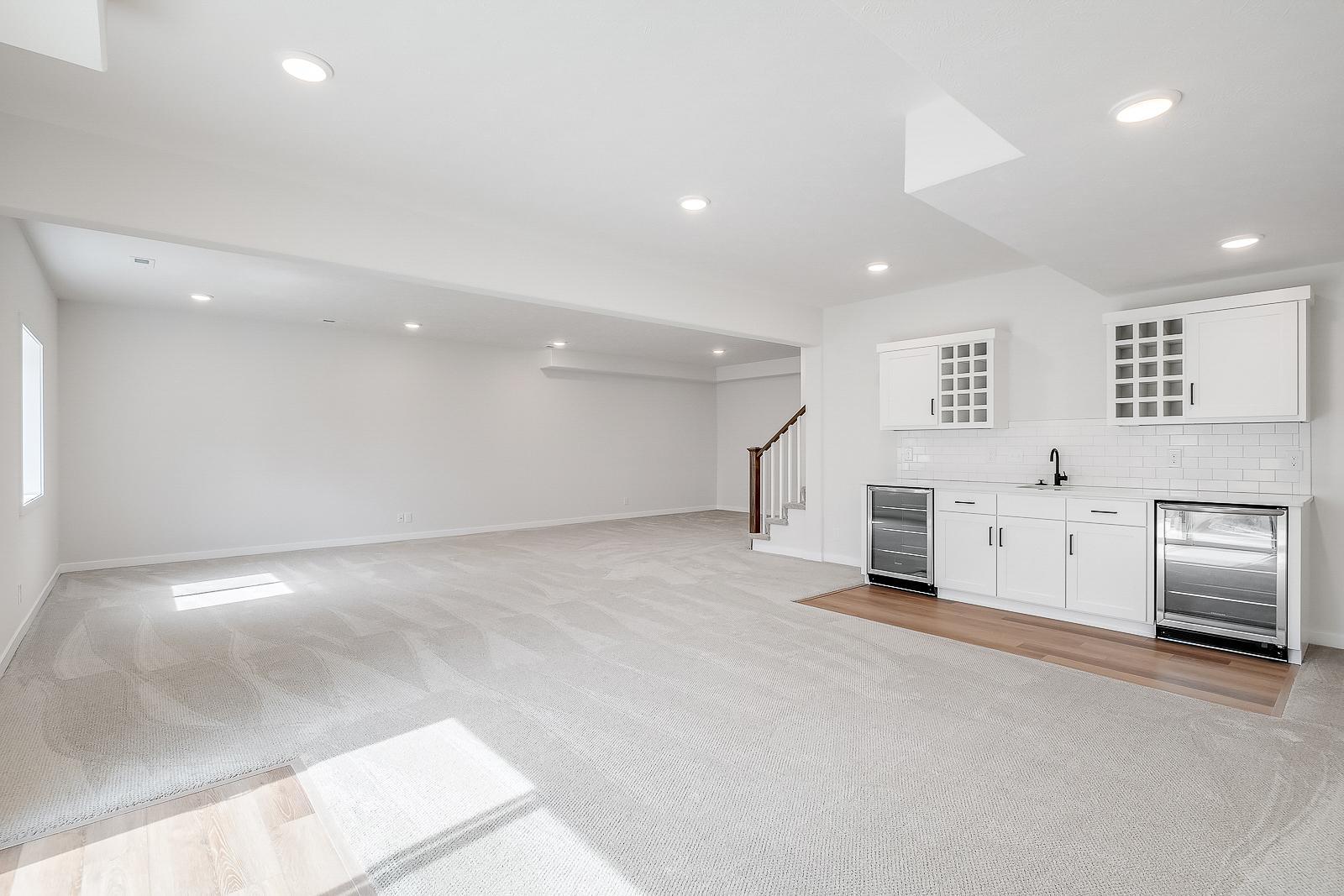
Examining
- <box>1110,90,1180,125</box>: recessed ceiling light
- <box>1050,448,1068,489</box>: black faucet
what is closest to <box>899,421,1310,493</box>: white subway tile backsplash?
<box>1050,448,1068,489</box>: black faucet

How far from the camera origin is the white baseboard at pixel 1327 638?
4.14 metres

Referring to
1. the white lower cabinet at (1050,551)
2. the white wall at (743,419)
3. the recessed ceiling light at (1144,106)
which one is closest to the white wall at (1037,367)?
the white lower cabinet at (1050,551)

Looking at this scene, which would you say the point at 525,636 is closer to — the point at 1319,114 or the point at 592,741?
the point at 592,741

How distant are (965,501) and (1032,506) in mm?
499

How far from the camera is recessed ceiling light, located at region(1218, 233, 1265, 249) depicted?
353 cm

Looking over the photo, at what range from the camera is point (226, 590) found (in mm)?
5668

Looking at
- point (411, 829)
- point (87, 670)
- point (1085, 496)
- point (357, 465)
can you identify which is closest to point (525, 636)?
point (411, 829)

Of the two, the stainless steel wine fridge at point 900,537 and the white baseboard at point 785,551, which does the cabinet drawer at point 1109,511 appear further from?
the white baseboard at point 785,551

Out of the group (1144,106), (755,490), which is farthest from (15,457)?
(755,490)

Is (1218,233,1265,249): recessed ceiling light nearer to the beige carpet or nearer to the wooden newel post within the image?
the beige carpet

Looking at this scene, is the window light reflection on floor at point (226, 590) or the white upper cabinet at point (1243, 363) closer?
the white upper cabinet at point (1243, 363)

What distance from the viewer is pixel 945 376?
5625 millimetres

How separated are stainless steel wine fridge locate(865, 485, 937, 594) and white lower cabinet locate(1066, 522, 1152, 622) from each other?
108 cm

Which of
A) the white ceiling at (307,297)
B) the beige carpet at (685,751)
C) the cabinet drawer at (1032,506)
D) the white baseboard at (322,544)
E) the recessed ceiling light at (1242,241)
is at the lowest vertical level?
the beige carpet at (685,751)
